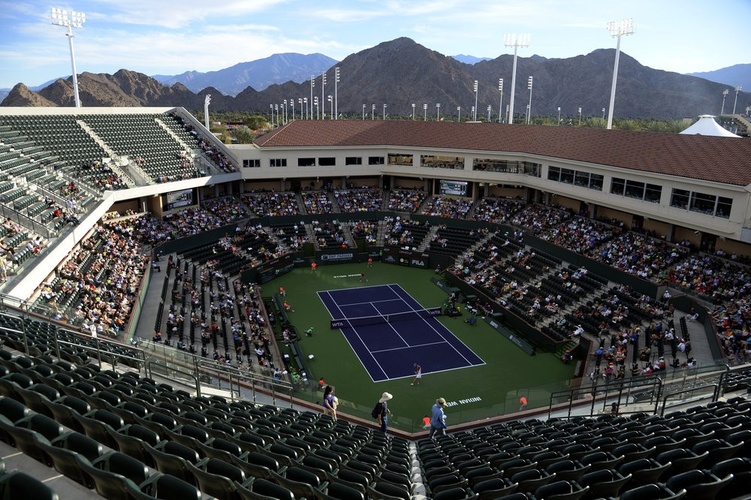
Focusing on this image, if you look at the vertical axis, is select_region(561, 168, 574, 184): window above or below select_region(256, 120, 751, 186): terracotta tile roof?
below

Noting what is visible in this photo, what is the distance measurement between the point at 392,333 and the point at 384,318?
1.90 meters

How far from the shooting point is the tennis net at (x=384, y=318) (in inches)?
1310

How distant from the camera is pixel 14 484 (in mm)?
4852

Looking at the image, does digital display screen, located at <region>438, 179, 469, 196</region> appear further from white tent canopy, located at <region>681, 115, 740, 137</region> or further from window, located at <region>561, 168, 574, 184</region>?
white tent canopy, located at <region>681, 115, 740, 137</region>

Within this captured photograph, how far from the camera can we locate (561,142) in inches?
1761

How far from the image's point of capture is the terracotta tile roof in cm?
3203

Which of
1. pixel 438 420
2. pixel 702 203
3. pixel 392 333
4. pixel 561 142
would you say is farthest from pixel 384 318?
pixel 561 142

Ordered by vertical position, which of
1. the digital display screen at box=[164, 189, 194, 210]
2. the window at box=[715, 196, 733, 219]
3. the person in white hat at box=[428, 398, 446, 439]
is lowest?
the person in white hat at box=[428, 398, 446, 439]

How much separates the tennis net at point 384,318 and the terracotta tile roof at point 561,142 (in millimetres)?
17290

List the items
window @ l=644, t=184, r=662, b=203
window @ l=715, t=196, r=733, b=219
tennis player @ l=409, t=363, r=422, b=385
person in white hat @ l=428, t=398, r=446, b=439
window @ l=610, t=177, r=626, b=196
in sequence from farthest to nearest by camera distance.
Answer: window @ l=610, t=177, r=626, b=196, window @ l=644, t=184, r=662, b=203, window @ l=715, t=196, r=733, b=219, tennis player @ l=409, t=363, r=422, b=385, person in white hat @ l=428, t=398, r=446, b=439

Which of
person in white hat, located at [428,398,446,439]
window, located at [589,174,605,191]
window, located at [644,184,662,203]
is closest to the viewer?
person in white hat, located at [428,398,446,439]

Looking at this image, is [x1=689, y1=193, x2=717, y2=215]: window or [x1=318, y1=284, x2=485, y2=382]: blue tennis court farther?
[x1=689, y1=193, x2=717, y2=215]: window

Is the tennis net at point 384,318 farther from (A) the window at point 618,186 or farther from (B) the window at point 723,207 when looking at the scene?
(B) the window at point 723,207

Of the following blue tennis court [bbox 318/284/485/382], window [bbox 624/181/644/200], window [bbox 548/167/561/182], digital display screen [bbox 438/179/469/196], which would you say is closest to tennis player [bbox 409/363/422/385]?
blue tennis court [bbox 318/284/485/382]
